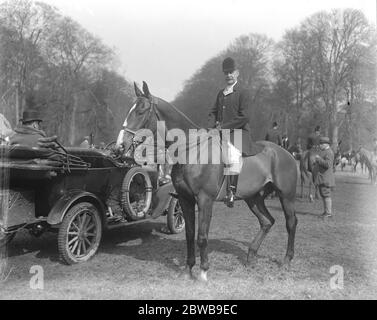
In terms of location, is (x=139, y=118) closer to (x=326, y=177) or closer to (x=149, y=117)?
(x=149, y=117)

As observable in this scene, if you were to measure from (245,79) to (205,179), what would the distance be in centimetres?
2623

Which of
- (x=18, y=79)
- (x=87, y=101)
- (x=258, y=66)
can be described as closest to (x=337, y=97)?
(x=258, y=66)

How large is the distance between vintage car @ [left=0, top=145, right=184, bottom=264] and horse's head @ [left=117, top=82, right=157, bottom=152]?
4.25 ft

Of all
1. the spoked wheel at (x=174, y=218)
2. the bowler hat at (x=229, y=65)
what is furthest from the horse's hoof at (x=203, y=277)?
the bowler hat at (x=229, y=65)

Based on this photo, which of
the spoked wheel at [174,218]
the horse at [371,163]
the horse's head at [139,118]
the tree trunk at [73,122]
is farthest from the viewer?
the tree trunk at [73,122]

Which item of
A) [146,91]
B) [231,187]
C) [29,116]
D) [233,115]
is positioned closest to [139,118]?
[146,91]

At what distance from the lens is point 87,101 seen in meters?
33.4

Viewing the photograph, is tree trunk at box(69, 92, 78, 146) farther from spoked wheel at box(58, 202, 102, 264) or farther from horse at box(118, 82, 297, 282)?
horse at box(118, 82, 297, 282)

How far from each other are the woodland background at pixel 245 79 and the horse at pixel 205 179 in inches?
633

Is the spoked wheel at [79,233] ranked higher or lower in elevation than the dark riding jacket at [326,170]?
lower

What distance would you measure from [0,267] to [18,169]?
1490 millimetres

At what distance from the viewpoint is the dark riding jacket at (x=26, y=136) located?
5688 mm

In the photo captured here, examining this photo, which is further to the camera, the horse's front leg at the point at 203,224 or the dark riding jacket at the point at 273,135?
the dark riding jacket at the point at 273,135

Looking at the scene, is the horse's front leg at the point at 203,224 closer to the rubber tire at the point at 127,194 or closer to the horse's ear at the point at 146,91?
the horse's ear at the point at 146,91
